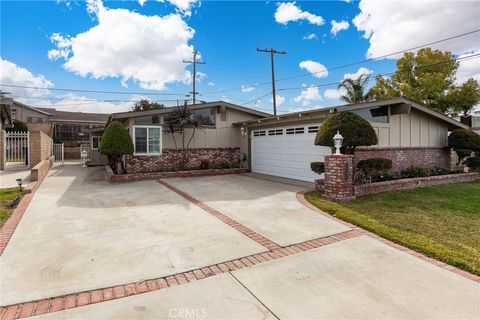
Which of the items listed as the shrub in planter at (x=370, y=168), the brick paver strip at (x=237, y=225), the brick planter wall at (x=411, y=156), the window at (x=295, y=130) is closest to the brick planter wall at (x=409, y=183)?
the shrub in planter at (x=370, y=168)

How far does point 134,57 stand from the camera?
807 inches

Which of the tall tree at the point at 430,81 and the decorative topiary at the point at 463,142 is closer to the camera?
the decorative topiary at the point at 463,142

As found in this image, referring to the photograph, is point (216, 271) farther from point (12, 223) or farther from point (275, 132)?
point (275, 132)

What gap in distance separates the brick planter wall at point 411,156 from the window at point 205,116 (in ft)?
24.7

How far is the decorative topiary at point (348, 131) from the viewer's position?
7.88 metres

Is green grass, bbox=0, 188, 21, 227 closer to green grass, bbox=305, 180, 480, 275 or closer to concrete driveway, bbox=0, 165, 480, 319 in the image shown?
concrete driveway, bbox=0, 165, 480, 319

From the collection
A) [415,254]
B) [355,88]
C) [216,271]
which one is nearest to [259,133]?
[415,254]

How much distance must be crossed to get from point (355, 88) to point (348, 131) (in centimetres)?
1727

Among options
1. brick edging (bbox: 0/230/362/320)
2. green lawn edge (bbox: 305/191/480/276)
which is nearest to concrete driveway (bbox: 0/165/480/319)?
brick edging (bbox: 0/230/362/320)

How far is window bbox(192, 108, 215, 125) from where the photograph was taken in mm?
13359

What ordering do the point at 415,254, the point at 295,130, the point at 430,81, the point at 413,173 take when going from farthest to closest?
the point at 430,81 → the point at 295,130 → the point at 413,173 → the point at 415,254

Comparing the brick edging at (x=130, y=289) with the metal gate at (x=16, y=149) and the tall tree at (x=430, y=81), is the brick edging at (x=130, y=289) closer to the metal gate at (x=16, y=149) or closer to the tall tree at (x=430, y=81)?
the metal gate at (x=16, y=149)

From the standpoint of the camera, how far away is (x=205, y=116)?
13.8m

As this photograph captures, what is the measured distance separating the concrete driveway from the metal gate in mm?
11861
